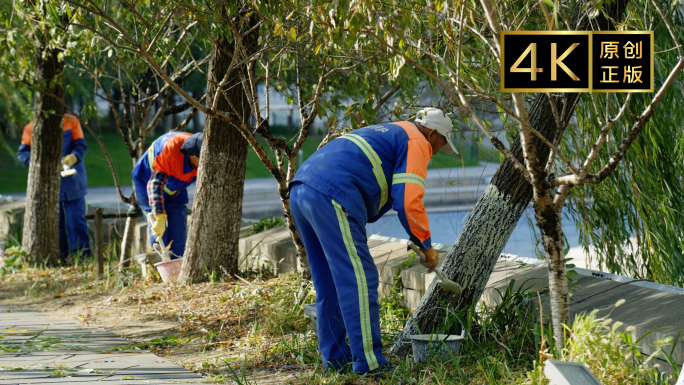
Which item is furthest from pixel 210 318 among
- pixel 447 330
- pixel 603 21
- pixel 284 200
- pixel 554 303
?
pixel 603 21

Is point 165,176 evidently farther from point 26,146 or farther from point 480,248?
point 480,248

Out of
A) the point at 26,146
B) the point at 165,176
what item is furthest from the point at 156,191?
the point at 26,146

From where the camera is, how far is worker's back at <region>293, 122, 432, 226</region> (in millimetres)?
3324

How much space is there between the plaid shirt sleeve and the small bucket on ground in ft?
11.0

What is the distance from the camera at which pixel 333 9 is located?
9.18 ft

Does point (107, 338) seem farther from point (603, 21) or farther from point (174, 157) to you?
point (603, 21)

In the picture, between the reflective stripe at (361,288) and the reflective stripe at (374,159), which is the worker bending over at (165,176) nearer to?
the reflective stripe at (374,159)

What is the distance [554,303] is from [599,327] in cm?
22

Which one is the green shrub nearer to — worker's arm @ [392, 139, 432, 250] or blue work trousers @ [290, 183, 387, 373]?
blue work trousers @ [290, 183, 387, 373]

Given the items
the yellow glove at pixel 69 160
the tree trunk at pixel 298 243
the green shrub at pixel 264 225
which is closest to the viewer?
the tree trunk at pixel 298 243

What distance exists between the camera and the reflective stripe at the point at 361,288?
3.34 metres

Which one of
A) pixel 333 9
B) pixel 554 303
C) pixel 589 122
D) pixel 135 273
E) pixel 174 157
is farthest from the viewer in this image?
pixel 135 273

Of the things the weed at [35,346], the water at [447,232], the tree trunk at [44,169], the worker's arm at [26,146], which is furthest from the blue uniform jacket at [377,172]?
the water at [447,232]

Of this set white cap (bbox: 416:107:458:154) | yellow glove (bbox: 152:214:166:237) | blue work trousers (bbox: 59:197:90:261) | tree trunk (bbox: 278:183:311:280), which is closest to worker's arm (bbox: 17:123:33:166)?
blue work trousers (bbox: 59:197:90:261)
